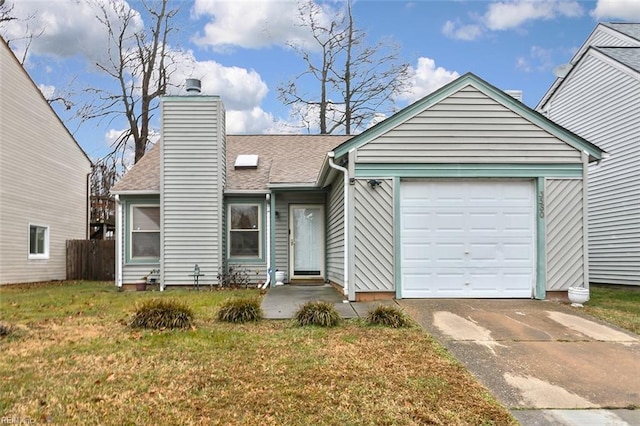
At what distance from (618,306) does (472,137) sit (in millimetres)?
4138

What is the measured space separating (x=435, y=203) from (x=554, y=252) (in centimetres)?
241

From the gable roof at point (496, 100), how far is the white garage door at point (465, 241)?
118 cm

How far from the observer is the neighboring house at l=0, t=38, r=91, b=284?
12945 mm

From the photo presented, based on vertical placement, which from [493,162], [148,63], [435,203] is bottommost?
[435,203]

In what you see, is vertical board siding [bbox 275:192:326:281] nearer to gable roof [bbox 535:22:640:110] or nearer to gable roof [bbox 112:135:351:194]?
gable roof [bbox 112:135:351:194]

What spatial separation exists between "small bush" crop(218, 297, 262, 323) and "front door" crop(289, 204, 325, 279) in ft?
17.4

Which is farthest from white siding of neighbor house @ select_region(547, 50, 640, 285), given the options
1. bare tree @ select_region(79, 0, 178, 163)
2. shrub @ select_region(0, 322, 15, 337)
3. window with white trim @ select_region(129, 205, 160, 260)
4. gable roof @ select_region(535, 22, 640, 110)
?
bare tree @ select_region(79, 0, 178, 163)

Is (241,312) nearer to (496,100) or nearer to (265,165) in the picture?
(496,100)

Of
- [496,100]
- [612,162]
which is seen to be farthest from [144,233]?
[612,162]

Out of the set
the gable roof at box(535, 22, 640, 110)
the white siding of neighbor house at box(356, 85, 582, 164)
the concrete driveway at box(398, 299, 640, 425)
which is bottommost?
the concrete driveway at box(398, 299, 640, 425)

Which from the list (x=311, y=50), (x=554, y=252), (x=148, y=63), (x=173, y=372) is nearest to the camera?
(x=173, y=372)

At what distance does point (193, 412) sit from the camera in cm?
347

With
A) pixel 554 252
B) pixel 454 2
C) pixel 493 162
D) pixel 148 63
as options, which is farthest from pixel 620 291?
pixel 148 63

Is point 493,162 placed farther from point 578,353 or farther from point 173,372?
point 173,372
